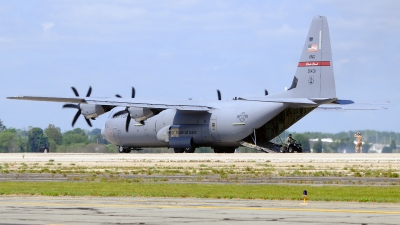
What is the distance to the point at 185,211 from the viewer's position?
1731 cm

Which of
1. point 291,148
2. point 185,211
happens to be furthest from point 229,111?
point 185,211

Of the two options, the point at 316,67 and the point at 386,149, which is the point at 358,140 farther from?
the point at 316,67

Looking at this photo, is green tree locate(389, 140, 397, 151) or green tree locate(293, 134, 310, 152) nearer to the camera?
green tree locate(389, 140, 397, 151)

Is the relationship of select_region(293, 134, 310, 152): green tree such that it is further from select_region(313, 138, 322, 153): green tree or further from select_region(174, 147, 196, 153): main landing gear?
select_region(174, 147, 196, 153): main landing gear

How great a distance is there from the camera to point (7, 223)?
1462 cm

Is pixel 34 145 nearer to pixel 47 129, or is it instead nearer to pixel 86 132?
pixel 47 129

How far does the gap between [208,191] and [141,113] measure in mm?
34394

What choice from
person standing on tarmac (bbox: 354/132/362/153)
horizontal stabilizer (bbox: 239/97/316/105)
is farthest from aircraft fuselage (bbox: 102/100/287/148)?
person standing on tarmac (bbox: 354/132/362/153)

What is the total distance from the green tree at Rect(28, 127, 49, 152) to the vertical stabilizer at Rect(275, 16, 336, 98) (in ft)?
118

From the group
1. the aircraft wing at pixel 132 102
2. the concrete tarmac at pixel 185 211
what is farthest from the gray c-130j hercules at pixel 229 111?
the concrete tarmac at pixel 185 211

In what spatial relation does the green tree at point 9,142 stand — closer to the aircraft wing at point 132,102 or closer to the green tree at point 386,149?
the aircraft wing at point 132,102

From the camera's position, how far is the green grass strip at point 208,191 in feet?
72.5

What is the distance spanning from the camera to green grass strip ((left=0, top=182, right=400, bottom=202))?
2211 cm

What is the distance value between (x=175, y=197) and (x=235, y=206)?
138 inches
